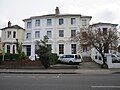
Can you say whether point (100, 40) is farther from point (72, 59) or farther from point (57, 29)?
point (57, 29)

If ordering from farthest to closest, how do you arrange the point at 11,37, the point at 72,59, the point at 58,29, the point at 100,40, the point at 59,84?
1. the point at 11,37
2. the point at 58,29
3. the point at 72,59
4. the point at 100,40
5. the point at 59,84

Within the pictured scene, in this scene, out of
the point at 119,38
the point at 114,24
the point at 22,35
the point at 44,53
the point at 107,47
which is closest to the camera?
the point at 44,53

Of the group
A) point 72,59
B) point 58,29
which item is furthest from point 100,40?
point 58,29

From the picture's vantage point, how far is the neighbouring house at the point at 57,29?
151 feet

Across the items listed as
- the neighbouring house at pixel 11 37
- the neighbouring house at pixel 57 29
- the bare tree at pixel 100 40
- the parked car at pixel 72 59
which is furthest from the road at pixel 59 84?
the neighbouring house at pixel 11 37

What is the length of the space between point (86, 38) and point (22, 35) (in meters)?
23.8

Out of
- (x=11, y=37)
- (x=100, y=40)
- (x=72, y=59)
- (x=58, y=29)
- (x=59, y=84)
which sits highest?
(x=58, y=29)

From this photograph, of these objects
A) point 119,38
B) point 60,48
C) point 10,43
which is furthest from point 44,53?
point 10,43

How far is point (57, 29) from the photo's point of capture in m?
47.0

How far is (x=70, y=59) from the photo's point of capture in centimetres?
3347

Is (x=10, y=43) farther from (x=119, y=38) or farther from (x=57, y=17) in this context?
(x=119, y=38)

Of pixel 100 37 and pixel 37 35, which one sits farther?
pixel 37 35

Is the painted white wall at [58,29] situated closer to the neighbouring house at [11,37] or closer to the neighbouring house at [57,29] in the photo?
the neighbouring house at [57,29]

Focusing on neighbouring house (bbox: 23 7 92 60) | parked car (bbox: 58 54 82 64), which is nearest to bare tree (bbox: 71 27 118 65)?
parked car (bbox: 58 54 82 64)
